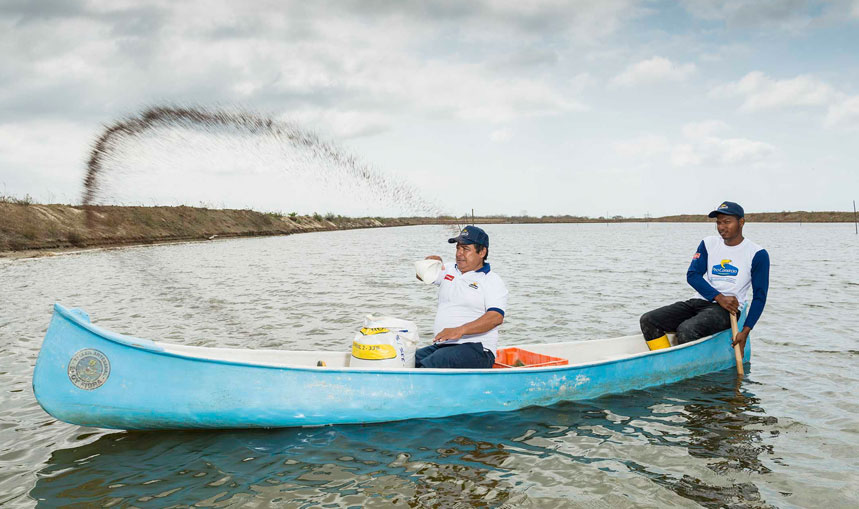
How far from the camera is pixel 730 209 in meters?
8.35

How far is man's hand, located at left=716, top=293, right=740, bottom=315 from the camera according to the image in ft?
28.5

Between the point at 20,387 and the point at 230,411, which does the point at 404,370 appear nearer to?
the point at 230,411

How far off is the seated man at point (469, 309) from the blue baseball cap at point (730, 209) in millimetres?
3603

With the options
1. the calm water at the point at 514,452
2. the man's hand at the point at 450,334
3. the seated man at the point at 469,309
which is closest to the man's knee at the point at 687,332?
the calm water at the point at 514,452

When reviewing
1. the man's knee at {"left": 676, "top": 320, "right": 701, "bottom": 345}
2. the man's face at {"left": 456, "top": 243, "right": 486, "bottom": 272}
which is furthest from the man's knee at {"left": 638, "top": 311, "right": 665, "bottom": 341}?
the man's face at {"left": 456, "top": 243, "right": 486, "bottom": 272}

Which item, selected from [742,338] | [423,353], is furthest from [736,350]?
[423,353]

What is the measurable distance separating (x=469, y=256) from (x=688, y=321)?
421cm

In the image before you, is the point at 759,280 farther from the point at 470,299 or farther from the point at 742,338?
the point at 470,299

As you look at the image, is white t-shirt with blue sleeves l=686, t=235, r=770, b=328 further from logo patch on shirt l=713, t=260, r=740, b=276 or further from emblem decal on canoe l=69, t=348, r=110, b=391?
emblem decal on canoe l=69, t=348, r=110, b=391

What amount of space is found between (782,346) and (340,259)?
29854 millimetres

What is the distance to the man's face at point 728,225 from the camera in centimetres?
834

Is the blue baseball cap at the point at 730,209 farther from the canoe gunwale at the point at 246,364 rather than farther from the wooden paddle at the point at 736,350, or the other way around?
the canoe gunwale at the point at 246,364

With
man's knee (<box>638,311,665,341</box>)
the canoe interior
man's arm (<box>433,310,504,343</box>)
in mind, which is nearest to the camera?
man's arm (<box>433,310,504,343</box>)

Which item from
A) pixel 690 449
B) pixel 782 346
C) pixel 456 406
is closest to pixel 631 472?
pixel 690 449
